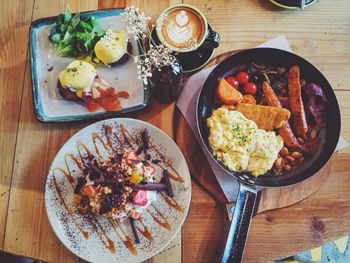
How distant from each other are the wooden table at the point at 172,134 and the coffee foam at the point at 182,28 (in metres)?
0.12

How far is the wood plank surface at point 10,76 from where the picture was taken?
56.9 inches

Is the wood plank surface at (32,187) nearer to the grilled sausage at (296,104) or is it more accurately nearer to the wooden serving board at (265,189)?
the wooden serving board at (265,189)

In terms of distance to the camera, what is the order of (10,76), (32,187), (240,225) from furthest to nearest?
1. (10,76)
2. (32,187)
3. (240,225)

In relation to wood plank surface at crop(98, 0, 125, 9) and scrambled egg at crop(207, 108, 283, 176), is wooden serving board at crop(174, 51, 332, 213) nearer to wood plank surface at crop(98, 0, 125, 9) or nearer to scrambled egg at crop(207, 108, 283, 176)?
scrambled egg at crop(207, 108, 283, 176)

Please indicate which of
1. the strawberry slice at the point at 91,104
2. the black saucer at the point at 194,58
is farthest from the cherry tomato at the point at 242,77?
the strawberry slice at the point at 91,104

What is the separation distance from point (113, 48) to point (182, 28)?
25 cm

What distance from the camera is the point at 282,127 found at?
4.62ft

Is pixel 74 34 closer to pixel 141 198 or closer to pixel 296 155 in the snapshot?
pixel 141 198

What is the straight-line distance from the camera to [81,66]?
1.44m

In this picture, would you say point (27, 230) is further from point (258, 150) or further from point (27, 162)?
point (258, 150)

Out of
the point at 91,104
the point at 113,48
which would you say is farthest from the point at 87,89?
the point at 113,48

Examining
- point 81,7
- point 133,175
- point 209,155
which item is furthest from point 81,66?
point 209,155

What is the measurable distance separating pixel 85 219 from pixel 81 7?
798 millimetres

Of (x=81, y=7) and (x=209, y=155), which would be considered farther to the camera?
(x=81, y=7)
